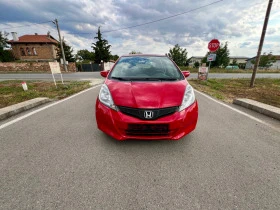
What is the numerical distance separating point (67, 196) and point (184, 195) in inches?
47.3

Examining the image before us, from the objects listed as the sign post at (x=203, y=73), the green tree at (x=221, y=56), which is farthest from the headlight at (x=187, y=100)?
the green tree at (x=221, y=56)

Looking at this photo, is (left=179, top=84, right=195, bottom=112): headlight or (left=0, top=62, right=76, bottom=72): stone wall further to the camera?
(left=0, top=62, right=76, bottom=72): stone wall

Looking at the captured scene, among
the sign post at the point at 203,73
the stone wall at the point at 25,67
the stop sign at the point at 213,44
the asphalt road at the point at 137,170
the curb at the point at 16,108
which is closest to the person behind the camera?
the asphalt road at the point at 137,170

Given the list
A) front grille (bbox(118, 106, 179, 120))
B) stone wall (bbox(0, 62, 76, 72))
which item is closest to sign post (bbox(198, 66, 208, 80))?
front grille (bbox(118, 106, 179, 120))

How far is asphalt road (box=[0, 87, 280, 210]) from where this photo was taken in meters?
1.41

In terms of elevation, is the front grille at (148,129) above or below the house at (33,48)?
below

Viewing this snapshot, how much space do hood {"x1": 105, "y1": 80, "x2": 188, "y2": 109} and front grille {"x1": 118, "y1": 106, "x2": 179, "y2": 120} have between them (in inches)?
2.0

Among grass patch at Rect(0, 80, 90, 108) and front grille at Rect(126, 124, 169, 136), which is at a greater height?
front grille at Rect(126, 124, 169, 136)

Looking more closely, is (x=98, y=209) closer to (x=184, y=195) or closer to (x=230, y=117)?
(x=184, y=195)

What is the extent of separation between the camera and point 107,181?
5.37 ft

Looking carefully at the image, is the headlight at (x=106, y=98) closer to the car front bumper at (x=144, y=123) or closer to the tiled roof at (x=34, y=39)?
the car front bumper at (x=144, y=123)

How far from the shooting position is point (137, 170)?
181 centimetres

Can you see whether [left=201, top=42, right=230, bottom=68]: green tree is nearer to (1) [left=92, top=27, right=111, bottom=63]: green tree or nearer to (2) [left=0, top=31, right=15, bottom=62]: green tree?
(1) [left=92, top=27, right=111, bottom=63]: green tree

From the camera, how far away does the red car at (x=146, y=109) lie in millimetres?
1936
